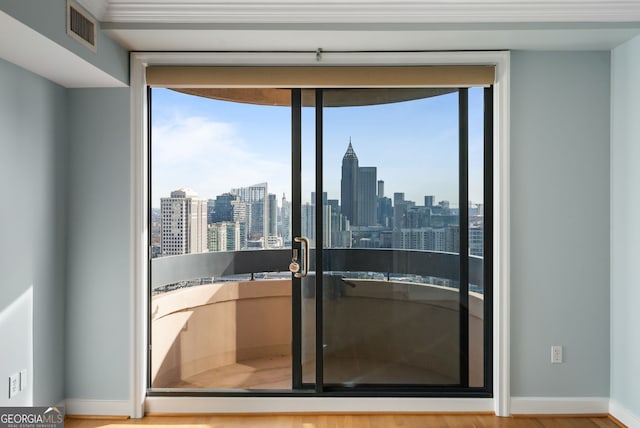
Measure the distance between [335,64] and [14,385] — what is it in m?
2.51

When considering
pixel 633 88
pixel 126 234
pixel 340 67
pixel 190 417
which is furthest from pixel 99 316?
pixel 633 88

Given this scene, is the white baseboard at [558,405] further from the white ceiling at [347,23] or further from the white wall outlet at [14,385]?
the white wall outlet at [14,385]

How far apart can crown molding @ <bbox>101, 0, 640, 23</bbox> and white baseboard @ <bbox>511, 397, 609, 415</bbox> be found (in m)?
2.18

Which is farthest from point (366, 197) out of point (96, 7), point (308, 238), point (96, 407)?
point (96, 407)

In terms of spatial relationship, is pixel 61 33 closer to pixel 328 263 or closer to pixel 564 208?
pixel 328 263

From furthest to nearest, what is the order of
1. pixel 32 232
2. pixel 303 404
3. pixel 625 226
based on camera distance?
1. pixel 303 404
2. pixel 625 226
3. pixel 32 232

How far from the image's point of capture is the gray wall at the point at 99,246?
3.02 meters

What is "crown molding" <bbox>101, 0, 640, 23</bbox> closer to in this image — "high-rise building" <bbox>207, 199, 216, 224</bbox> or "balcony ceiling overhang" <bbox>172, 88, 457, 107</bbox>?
"balcony ceiling overhang" <bbox>172, 88, 457, 107</bbox>

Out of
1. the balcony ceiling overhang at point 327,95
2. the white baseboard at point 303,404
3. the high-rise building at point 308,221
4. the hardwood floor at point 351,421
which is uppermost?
the balcony ceiling overhang at point 327,95

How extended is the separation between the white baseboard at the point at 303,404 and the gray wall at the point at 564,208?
0.61 metres

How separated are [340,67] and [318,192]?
776 mm

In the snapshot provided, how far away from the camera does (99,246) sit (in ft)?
9.91

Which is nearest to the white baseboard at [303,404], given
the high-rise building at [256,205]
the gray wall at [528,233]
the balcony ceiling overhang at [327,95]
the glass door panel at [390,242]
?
the glass door panel at [390,242]

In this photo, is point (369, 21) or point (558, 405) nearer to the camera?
point (369, 21)
